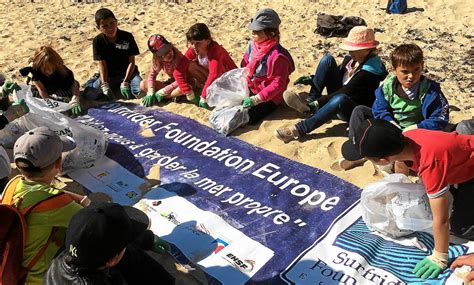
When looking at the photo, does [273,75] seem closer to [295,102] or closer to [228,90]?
[295,102]

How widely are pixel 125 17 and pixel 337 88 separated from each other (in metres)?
4.86

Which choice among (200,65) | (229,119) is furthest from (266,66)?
(200,65)

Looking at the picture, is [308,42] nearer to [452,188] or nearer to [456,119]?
[456,119]

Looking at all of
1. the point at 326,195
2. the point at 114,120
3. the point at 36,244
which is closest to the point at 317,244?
the point at 326,195

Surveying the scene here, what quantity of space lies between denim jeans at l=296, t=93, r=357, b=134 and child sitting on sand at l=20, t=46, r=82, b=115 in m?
2.45

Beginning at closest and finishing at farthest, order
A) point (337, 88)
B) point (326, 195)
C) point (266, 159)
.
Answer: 1. point (326, 195)
2. point (266, 159)
3. point (337, 88)

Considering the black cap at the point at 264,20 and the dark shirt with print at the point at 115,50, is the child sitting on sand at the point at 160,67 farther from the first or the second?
the black cap at the point at 264,20

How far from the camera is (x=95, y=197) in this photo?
153 inches

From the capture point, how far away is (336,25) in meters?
6.48

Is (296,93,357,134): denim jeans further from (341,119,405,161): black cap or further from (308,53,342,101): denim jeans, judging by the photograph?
(341,119,405,161): black cap

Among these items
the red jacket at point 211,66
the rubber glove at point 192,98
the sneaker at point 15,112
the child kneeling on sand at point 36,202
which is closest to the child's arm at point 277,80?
the red jacket at point 211,66

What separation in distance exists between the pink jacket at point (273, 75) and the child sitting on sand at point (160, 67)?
92cm

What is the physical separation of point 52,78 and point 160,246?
281 centimetres

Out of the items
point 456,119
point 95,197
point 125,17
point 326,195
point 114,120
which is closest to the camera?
point 326,195
